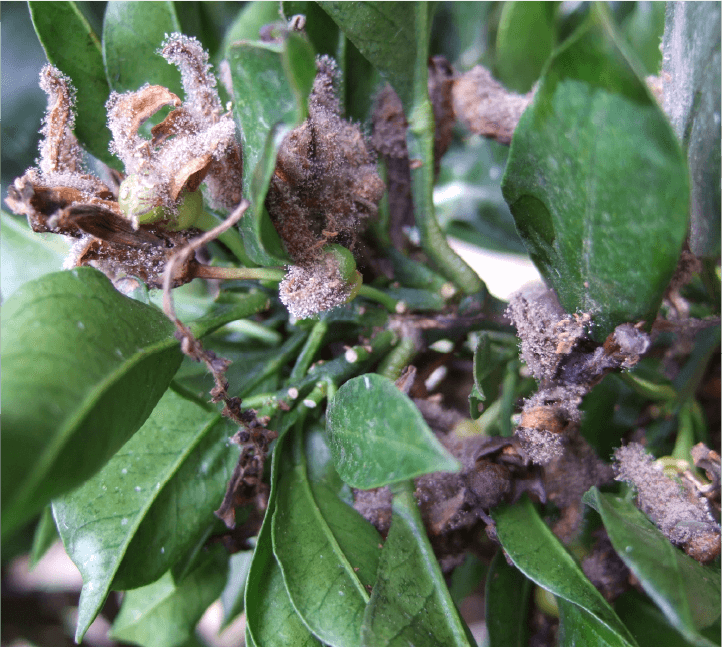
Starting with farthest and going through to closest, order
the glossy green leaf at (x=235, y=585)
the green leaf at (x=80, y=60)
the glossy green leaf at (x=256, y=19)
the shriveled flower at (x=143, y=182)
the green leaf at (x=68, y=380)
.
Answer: the glossy green leaf at (x=235, y=585), the glossy green leaf at (x=256, y=19), the green leaf at (x=80, y=60), the shriveled flower at (x=143, y=182), the green leaf at (x=68, y=380)

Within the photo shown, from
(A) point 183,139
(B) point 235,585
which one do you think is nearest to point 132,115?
(A) point 183,139

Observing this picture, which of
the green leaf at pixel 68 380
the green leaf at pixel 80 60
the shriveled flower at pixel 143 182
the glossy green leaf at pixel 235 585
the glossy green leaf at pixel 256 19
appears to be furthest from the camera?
the glossy green leaf at pixel 235 585

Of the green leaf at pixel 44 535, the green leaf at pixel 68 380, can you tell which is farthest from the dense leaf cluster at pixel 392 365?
the green leaf at pixel 44 535

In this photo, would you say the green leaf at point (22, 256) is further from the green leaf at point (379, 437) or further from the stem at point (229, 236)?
the green leaf at point (379, 437)

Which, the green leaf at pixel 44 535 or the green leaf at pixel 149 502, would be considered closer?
the green leaf at pixel 149 502

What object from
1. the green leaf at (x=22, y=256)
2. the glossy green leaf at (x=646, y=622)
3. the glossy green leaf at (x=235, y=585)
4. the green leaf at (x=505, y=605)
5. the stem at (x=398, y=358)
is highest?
the green leaf at (x=22, y=256)

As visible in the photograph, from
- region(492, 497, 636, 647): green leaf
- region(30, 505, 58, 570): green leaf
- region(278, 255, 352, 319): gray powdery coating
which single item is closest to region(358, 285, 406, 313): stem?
region(278, 255, 352, 319): gray powdery coating

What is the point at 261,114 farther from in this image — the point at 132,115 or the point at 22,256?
the point at 22,256

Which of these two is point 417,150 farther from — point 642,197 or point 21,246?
point 21,246
